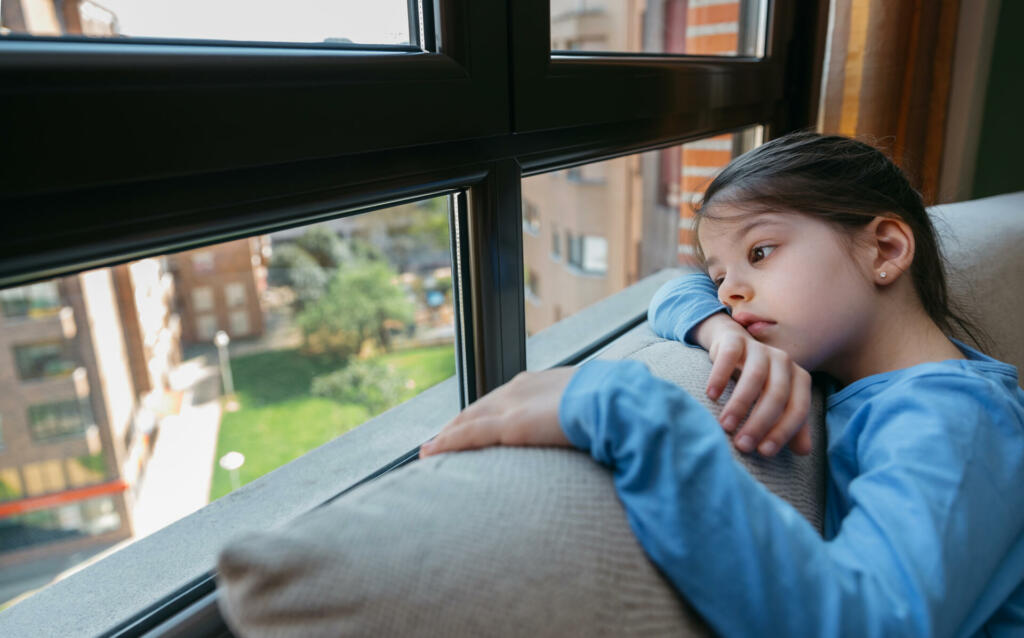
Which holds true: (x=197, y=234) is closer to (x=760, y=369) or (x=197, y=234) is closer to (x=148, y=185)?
(x=148, y=185)

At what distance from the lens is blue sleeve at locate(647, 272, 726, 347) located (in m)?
0.77

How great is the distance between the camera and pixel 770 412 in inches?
22.8

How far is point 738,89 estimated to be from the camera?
49.9 inches

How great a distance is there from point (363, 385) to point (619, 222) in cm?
91

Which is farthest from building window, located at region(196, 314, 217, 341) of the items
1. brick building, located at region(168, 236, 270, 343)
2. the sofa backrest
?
the sofa backrest

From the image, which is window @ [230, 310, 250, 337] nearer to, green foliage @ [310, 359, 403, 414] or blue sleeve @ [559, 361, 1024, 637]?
green foliage @ [310, 359, 403, 414]

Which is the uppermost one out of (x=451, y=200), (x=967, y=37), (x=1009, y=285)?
(x=967, y=37)

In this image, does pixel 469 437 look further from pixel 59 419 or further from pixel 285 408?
pixel 285 408

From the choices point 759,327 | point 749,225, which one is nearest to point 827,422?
point 759,327

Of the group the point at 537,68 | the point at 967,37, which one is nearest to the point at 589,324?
the point at 537,68

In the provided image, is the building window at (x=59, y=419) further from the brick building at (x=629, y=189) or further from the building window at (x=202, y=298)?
the brick building at (x=629, y=189)

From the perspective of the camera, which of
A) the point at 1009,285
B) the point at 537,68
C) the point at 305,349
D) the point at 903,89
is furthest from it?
the point at 903,89

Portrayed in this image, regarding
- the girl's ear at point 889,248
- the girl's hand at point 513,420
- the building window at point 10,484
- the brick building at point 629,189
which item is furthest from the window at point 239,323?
the girl's ear at point 889,248

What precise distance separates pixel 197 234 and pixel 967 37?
1826 mm
